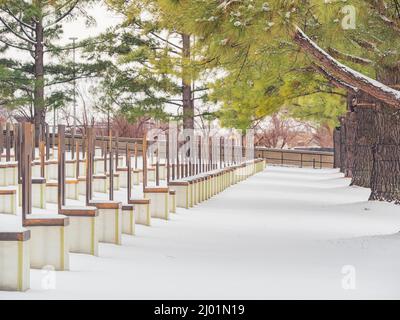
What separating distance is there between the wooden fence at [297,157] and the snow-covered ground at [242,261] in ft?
114

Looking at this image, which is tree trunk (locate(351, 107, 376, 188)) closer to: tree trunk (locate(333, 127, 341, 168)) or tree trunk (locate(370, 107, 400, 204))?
tree trunk (locate(370, 107, 400, 204))

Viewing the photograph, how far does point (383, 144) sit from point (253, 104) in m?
5.93

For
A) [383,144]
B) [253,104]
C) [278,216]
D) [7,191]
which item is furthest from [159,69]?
[7,191]

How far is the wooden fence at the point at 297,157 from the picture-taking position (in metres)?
51.3

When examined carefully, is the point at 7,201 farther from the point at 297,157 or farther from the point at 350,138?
the point at 297,157

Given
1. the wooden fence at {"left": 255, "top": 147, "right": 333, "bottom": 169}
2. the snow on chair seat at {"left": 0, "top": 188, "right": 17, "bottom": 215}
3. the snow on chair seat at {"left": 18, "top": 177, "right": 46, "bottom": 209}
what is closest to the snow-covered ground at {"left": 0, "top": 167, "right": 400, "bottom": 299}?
the snow on chair seat at {"left": 18, "top": 177, "right": 46, "bottom": 209}

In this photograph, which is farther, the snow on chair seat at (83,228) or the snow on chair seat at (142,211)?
the snow on chair seat at (142,211)

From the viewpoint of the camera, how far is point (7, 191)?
10578mm

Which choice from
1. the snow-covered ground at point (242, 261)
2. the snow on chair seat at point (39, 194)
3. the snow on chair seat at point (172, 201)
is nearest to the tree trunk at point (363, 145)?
the snow-covered ground at point (242, 261)

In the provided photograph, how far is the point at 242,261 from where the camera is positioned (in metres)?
9.34

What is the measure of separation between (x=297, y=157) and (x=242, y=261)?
4263cm

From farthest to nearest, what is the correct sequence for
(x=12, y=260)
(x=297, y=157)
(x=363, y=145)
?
(x=297, y=157), (x=363, y=145), (x=12, y=260)

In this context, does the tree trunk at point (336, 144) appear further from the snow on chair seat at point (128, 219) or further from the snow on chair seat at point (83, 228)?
the snow on chair seat at point (83, 228)

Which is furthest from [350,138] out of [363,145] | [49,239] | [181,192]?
[49,239]
